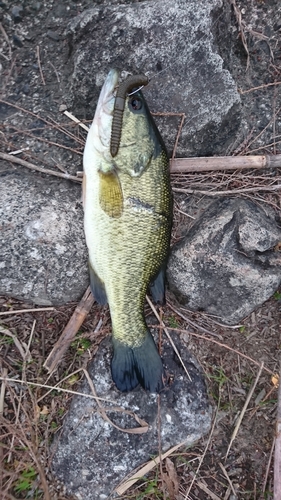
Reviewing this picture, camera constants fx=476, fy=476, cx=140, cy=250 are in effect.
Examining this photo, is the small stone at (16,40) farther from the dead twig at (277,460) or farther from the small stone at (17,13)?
the dead twig at (277,460)

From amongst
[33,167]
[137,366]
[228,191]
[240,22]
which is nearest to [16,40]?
[33,167]

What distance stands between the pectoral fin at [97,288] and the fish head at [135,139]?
0.66 metres

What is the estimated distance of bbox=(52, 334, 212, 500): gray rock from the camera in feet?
10.1

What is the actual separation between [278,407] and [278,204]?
4.54 feet

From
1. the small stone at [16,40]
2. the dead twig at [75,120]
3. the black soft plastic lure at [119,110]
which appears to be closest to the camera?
the black soft plastic lure at [119,110]

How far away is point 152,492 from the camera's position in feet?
10.2

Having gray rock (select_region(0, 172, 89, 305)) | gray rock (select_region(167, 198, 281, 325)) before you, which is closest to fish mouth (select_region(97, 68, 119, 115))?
gray rock (select_region(0, 172, 89, 305))

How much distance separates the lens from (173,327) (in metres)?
3.30

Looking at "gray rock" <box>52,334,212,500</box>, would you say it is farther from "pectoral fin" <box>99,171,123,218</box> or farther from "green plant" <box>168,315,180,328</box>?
"pectoral fin" <box>99,171,123,218</box>

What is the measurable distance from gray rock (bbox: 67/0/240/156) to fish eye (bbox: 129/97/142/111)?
0.45m

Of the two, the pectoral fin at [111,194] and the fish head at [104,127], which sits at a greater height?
the fish head at [104,127]

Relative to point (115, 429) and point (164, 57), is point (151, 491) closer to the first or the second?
point (115, 429)

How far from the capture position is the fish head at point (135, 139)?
8.74 ft

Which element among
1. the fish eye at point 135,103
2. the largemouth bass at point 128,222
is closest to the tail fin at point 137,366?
the largemouth bass at point 128,222
